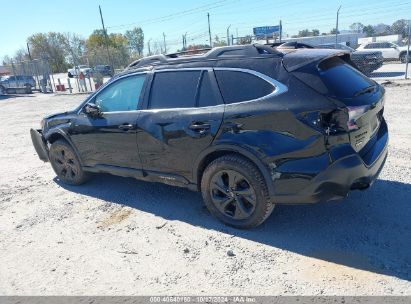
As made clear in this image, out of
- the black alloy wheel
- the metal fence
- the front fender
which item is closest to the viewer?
the black alloy wheel

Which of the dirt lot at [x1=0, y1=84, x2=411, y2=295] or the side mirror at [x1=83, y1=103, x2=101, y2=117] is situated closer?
the dirt lot at [x1=0, y1=84, x2=411, y2=295]

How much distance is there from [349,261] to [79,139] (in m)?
3.76

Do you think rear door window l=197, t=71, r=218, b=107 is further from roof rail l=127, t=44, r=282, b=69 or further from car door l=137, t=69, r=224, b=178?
roof rail l=127, t=44, r=282, b=69

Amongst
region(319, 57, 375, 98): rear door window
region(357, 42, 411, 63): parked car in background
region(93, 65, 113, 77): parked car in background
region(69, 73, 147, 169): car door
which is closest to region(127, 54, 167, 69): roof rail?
region(69, 73, 147, 169): car door

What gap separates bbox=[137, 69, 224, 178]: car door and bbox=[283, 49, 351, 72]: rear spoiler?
0.75 meters

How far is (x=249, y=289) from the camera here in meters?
2.86

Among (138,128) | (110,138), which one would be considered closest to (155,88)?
(138,128)

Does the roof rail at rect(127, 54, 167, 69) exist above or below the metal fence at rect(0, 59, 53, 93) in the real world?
above

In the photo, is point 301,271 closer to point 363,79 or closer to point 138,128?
point 363,79

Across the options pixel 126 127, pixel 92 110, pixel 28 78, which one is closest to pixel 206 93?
pixel 126 127

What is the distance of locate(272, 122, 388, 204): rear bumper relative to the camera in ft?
10.1

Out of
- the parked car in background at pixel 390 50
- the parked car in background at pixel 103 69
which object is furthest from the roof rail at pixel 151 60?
the parked car in background at pixel 390 50

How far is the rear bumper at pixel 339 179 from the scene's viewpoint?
3074 mm

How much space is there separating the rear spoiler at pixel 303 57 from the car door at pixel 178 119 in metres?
0.75
